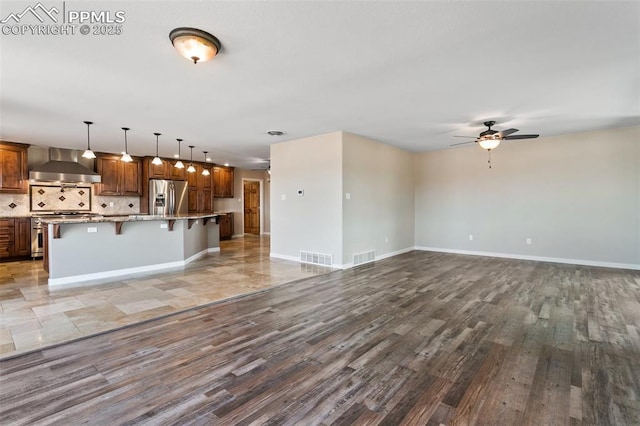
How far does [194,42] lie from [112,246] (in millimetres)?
4026

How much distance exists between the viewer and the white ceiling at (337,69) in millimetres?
2115

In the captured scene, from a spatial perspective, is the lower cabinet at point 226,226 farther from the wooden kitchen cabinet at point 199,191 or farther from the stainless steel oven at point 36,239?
the stainless steel oven at point 36,239

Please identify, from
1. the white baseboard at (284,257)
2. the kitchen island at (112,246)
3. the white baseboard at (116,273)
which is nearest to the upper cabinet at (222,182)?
the kitchen island at (112,246)

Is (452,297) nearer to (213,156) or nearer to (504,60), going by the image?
(504,60)

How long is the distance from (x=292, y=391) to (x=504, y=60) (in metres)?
3.32

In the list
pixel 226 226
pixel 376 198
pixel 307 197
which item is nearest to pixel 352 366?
pixel 307 197

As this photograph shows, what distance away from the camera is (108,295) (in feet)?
12.7

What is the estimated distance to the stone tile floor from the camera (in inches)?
112

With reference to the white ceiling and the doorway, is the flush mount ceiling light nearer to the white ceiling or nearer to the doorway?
the white ceiling

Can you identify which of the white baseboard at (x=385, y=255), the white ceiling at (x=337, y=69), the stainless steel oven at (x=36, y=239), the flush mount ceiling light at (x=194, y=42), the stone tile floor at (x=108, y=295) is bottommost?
the stone tile floor at (x=108, y=295)

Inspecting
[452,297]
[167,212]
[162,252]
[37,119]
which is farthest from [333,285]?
[167,212]

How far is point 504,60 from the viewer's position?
9.13 ft

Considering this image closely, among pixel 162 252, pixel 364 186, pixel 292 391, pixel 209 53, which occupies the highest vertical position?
pixel 209 53

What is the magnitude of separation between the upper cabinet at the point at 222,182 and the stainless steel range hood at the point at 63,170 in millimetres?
3155
